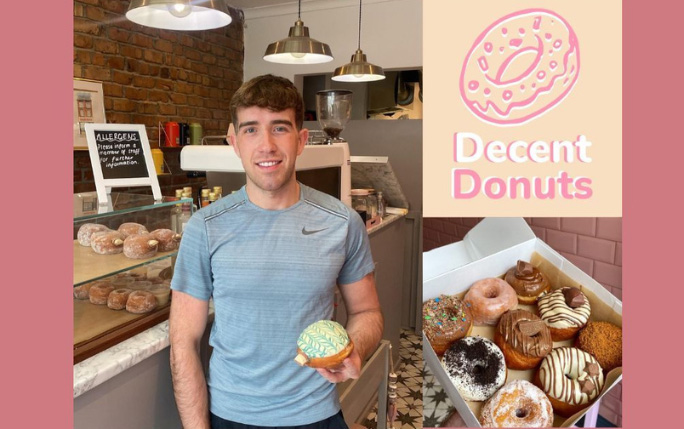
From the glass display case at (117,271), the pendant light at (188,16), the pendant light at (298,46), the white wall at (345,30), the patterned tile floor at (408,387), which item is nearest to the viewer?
the glass display case at (117,271)

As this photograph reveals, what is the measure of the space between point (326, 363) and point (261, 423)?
0.33m

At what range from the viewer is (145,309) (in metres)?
1.45

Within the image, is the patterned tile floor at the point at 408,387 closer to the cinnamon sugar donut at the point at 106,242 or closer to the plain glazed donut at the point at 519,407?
the plain glazed donut at the point at 519,407

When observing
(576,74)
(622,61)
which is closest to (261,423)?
(576,74)

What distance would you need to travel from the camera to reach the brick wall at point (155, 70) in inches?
160

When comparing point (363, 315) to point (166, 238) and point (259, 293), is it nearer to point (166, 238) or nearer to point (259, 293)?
point (259, 293)

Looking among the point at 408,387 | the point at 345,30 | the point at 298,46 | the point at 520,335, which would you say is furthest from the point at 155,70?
the point at 520,335

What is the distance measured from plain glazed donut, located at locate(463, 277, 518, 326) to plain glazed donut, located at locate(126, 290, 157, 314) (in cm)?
101

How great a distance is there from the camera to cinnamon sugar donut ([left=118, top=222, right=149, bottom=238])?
142 cm

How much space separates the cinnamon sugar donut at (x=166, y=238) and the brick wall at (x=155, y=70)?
294 centimetres

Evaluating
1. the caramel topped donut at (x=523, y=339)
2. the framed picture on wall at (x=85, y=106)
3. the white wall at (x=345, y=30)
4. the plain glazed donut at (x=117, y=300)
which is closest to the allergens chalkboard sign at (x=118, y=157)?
the plain glazed donut at (x=117, y=300)

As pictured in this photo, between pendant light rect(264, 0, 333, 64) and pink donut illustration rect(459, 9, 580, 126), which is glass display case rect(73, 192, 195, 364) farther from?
pendant light rect(264, 0, 333, 64)

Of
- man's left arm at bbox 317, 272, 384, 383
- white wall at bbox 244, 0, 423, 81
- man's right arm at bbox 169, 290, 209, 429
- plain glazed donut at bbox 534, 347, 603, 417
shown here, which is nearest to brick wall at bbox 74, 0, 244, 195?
white wall at bbox 244, 0, 423, 81

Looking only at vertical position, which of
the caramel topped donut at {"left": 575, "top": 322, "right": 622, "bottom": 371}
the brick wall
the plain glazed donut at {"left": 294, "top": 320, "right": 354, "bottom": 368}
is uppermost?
the brick wall
